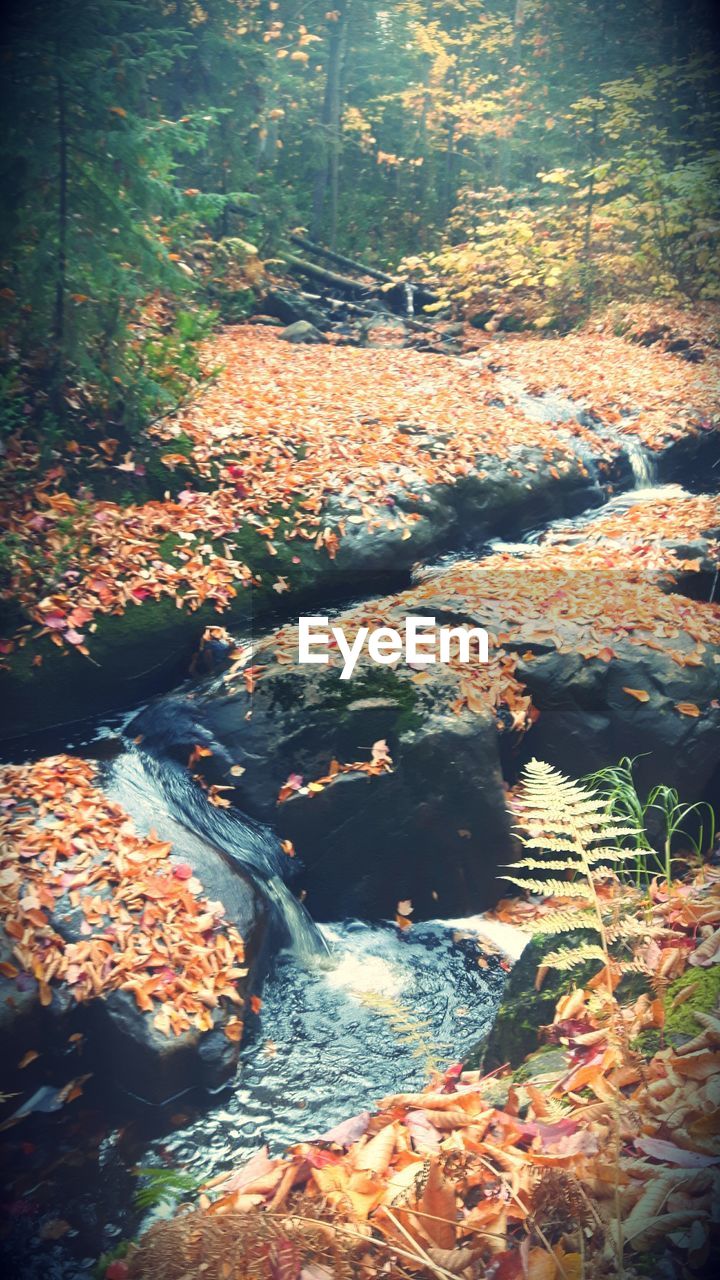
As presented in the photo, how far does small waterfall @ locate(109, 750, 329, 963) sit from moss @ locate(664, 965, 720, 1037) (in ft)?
6.25

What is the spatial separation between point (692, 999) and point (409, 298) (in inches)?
336

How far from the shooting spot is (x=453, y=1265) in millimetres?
1526

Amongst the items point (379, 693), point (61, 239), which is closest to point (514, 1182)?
point (379, 693)

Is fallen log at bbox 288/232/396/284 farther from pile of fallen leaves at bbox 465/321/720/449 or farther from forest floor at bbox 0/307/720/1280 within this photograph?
pile of fallen leaves at bbox 465/321/720/449

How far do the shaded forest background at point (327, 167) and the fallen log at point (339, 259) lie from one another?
142mm

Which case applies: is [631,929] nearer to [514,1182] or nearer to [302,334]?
[514,1182]

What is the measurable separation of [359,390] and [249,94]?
10.0ft

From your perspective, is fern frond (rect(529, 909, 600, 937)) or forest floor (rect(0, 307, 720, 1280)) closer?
forest floor (rect(0, 307, 720, 1280))

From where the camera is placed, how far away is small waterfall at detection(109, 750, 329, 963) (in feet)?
11.7

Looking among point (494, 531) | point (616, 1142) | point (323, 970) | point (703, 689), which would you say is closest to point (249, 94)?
point (494, 531)

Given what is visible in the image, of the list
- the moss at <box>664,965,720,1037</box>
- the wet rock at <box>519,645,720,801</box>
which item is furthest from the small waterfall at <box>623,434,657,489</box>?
the moss at <box>664,965,720,1037</box>

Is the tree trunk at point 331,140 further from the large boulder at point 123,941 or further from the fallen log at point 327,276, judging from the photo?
the large boulder at point 123,941

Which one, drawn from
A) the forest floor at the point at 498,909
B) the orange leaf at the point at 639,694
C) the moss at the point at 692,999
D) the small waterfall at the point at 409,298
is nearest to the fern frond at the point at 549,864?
the forest floor at the point at 498,909

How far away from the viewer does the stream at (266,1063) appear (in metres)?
2.45
